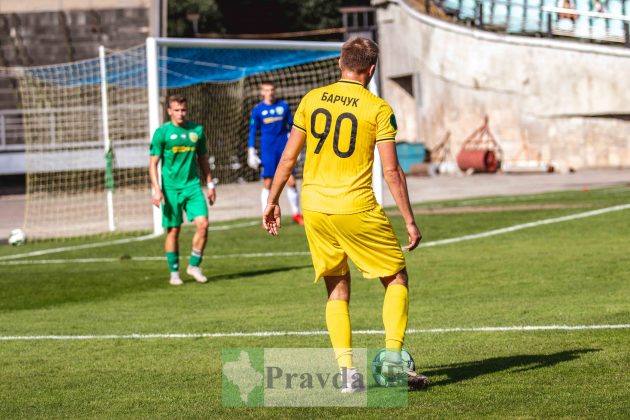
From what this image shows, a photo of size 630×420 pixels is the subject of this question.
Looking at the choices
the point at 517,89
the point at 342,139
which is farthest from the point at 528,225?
the point at 517,89

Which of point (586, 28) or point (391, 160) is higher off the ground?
point (586, 28)

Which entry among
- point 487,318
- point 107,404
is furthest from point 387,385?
point 487,318

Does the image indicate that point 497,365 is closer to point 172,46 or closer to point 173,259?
point 173,259

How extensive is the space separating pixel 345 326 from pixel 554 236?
32.4ft

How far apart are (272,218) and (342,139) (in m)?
0.74

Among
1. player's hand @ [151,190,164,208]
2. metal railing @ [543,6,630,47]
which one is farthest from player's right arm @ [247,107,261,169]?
metal railing @ [543,6,630,47]

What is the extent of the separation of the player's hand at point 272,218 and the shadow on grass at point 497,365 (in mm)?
1292

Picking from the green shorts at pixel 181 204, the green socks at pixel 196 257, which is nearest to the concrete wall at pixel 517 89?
the green socks at pixel 196 257

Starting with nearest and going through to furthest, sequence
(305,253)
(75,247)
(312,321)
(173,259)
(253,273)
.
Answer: (312,321) → (173,259) → (253,273) → (305,253) → (75,247)

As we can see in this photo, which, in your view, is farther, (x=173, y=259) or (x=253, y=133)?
(x=253, y=133)

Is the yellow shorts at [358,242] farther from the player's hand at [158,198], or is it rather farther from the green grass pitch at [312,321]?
the player's hand at [158,198]

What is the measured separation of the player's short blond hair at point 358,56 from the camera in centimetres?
677

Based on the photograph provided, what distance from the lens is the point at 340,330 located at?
22.7ft

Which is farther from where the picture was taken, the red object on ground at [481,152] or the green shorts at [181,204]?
the red object on ground at [481,152]
